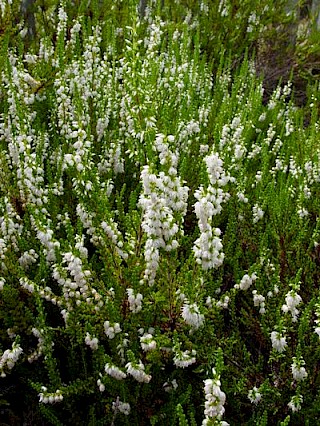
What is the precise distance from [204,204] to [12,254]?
769 millimetres

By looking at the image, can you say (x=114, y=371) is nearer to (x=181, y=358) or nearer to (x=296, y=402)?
(x=181, y=358)

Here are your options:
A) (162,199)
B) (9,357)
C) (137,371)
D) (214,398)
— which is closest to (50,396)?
(9,357)

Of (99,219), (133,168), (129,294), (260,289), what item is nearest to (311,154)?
(133,168)

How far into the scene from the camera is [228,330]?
2.12 m

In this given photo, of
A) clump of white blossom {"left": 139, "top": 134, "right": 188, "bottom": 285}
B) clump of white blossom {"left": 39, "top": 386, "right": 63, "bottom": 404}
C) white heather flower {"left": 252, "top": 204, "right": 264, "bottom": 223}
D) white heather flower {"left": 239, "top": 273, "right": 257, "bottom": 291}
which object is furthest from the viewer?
white heather flower {"left": 252, "top": 204, "right": 264, "bottom": 223}

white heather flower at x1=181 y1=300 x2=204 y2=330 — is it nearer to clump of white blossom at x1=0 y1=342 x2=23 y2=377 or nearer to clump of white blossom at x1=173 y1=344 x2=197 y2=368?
clump of white blossom at x1=173 y1=344 x2=197 y2=368

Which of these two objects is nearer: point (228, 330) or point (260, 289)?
point (260, 289)

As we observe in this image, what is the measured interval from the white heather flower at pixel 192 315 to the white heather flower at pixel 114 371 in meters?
0.24

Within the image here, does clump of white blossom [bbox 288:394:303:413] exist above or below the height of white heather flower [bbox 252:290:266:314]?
below

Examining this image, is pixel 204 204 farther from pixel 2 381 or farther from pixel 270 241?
pixel 2 381

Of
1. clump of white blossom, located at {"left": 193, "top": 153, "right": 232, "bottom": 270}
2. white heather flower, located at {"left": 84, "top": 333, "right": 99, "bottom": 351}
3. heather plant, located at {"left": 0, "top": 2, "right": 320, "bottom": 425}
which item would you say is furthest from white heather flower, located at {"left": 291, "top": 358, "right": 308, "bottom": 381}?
white heather flower, located at {"left": 84, "top": 333, "right": 99, "bottom": 351}

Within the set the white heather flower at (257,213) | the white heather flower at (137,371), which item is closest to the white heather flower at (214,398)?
the white heather flower at (137,371)

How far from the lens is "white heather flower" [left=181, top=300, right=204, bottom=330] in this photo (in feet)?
5.29

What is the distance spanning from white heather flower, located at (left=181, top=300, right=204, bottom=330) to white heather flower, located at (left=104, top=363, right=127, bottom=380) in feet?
0.79
